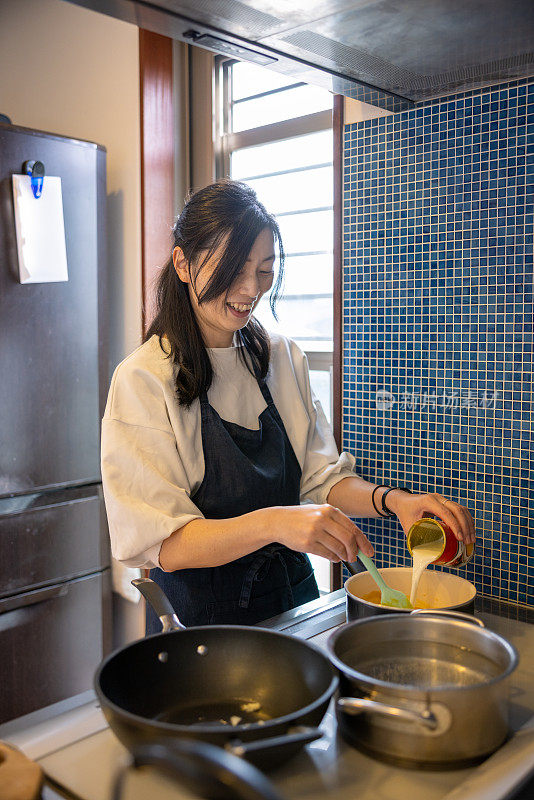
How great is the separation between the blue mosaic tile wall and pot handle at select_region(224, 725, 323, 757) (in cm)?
84

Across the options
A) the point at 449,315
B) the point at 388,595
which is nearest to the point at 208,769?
the point at 388,595

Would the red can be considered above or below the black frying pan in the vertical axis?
above

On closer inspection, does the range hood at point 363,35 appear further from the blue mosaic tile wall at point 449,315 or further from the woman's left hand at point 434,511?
the woman's left hand at point 434,511

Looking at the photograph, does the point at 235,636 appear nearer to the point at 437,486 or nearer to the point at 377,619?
the point at 377,619

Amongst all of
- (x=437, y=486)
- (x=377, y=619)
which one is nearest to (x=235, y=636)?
(x=377, y=619)

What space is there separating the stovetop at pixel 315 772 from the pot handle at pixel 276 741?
0.26 feet

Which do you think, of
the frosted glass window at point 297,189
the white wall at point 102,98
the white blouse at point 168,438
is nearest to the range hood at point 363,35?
the white blouse at point 168,438

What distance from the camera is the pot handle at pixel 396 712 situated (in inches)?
30.4

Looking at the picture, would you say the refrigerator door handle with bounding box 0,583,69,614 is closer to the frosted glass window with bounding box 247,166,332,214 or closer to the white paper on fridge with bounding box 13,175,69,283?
the white paper on fridge with bounding box 13,175,69,283

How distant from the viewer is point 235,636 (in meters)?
0.97

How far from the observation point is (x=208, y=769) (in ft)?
1.94

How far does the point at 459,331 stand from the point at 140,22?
84 centimetres

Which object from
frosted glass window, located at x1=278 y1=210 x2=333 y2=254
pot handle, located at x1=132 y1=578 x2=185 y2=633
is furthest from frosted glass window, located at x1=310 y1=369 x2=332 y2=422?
pot handle, located at x1=132 y1=578 x2=185 y2=633

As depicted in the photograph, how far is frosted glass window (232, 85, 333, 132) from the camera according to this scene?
6.94 ft
